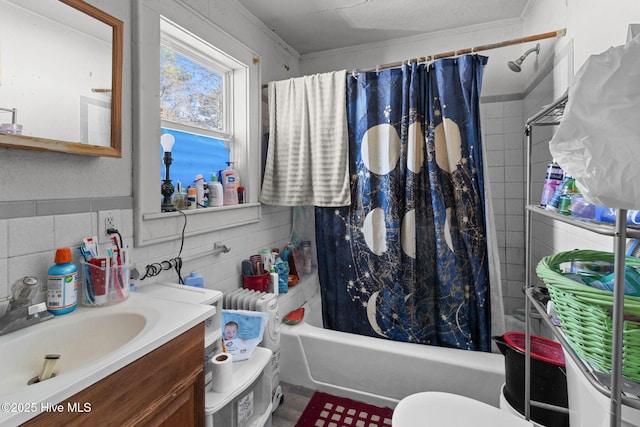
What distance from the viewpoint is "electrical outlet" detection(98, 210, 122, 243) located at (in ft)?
3.96

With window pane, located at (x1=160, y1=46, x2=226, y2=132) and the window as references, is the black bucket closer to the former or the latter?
the window

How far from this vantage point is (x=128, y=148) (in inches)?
52.4

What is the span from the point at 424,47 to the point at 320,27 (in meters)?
0.85

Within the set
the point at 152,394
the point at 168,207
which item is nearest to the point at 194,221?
the point at 168,207

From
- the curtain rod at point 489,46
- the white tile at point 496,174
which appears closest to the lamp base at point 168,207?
the curtain rod at point 489,46

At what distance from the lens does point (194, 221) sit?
163 cm

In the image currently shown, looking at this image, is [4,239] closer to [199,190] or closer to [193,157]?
[199,190]

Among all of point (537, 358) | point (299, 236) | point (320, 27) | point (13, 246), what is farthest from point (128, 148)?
point (537, 358)

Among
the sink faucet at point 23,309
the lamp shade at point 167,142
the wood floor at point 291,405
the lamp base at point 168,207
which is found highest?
the lamp shade at point 167,142

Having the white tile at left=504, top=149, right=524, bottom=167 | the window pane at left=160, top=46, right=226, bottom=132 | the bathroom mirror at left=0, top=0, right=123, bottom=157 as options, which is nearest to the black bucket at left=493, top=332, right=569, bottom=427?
the white tile at left=504, top=149, right=524, bottom=167

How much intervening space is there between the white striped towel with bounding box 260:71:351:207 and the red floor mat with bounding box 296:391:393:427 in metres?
1.19

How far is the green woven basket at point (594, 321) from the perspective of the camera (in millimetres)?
559

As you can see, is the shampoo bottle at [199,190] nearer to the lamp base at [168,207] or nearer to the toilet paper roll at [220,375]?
the lamp base at [168,207]

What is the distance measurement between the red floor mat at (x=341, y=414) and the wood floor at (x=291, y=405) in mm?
41
